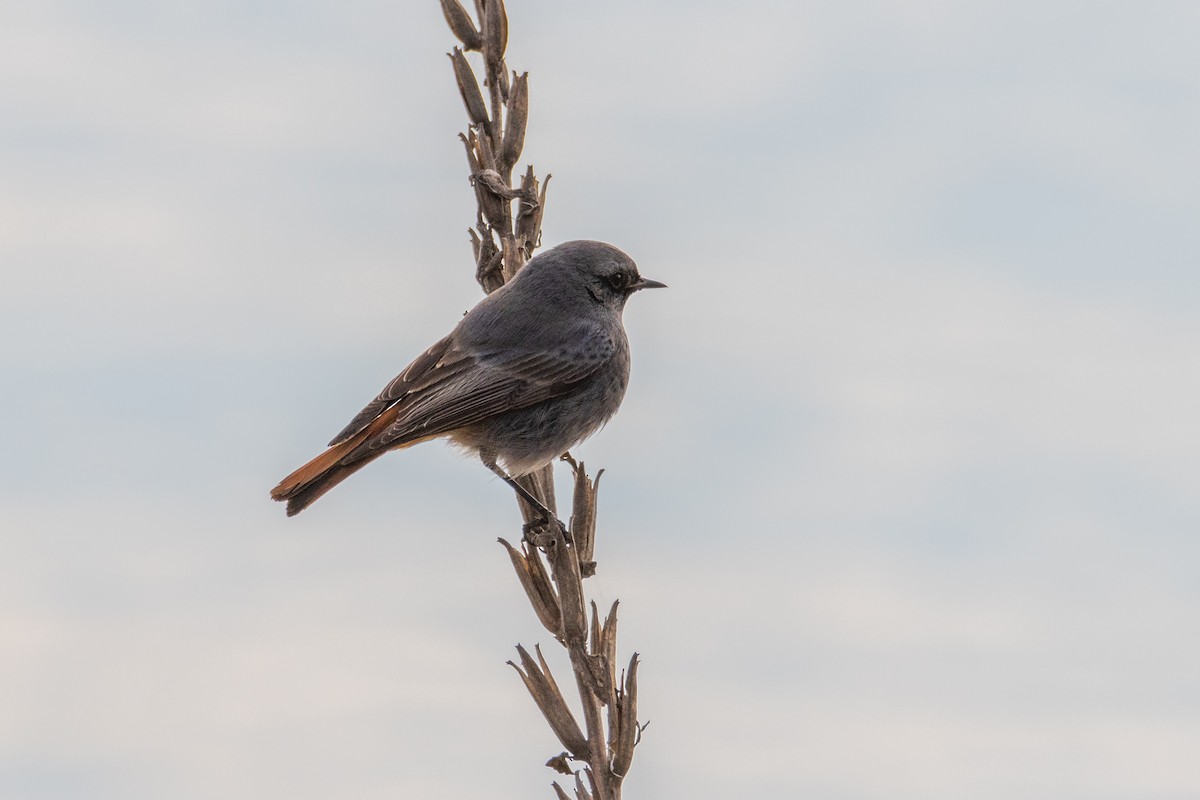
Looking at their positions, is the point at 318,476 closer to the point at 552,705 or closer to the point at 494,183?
the point at 494,183

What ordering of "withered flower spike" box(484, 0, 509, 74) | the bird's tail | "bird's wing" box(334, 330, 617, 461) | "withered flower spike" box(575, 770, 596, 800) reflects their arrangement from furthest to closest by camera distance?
"bird's wing" box(334, 330, 617, 461)
the bird's tail
"withered flower spike" box(484, 0, 509, 74)
"withered flower spike" box(575, 770, 596, 800)

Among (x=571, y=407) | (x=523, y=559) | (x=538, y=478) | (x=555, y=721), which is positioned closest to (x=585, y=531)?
(x=523, y=559)

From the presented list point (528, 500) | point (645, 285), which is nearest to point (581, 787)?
point (528, 500)

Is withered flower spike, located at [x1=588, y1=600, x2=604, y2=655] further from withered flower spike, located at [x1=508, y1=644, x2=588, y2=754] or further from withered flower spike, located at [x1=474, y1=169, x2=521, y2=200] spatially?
withered flower spike, located at [x1=474, y1=169, x2=521, y2=200]

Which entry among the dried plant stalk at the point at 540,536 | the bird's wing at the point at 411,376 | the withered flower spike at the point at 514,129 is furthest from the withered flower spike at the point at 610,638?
the bird's wing at the point at 411,376

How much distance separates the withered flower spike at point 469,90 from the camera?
488cm

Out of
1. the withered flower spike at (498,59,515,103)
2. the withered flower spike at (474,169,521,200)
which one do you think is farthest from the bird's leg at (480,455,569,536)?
the withered flower spike at (498,59,515,103)

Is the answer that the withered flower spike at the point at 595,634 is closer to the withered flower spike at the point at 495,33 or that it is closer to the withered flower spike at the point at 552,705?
the withered flower spike at the point at 552,705

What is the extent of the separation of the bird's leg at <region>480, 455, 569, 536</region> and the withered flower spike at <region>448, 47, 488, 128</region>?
59.1 inches

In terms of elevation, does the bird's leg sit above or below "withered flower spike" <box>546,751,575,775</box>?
above

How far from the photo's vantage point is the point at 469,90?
16.1 ft

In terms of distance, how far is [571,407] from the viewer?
653 centimetres

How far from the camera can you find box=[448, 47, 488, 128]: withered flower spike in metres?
4.88

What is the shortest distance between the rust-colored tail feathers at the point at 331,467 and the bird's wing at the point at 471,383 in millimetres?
56
